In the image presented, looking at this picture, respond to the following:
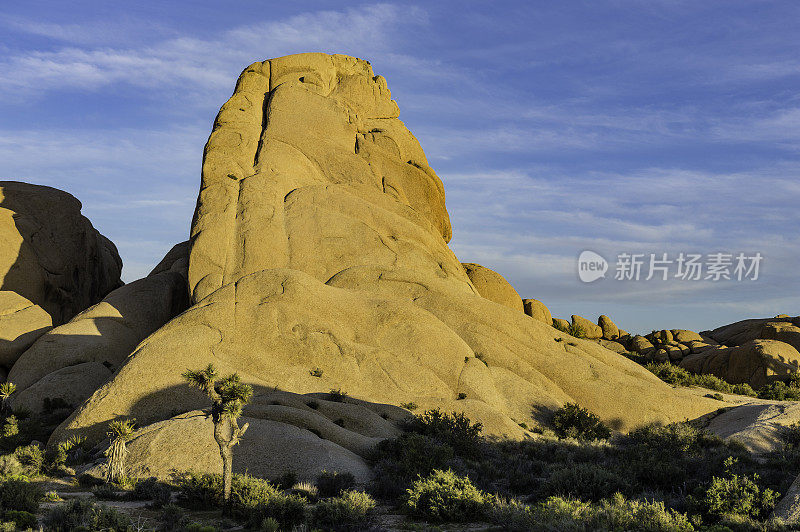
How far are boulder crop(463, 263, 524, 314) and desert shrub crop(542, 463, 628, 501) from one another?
3704 cm

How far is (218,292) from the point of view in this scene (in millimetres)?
35688

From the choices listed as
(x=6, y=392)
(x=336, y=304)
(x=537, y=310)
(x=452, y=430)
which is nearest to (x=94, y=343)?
(x=6, y=392)

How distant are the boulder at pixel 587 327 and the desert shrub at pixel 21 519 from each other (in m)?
65.1

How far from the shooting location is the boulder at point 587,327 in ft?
241

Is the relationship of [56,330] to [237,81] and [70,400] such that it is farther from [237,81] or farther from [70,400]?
[237,81]

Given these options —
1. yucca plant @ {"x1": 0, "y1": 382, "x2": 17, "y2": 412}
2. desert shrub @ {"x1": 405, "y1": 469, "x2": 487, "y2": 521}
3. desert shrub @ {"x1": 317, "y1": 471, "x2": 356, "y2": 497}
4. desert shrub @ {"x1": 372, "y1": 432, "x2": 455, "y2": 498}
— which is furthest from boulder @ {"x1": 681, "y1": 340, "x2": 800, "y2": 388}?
yucca plant @ {"x1": 0, "y1": 382, "x2": 17, "y2": 412}

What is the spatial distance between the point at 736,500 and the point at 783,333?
5158 cm

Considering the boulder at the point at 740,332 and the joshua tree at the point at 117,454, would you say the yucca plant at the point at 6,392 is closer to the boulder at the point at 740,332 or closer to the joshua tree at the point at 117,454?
the joshua tree at the point at 117,454

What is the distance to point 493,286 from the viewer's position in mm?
56594

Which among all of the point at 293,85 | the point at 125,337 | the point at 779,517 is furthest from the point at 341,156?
the point at 779,517

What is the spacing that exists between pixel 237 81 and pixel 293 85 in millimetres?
5708

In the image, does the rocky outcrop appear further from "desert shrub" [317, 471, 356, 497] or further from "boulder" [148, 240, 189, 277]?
"desert shrub" [317, 471, 356, 497]

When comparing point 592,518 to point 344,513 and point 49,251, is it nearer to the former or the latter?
point 344,513

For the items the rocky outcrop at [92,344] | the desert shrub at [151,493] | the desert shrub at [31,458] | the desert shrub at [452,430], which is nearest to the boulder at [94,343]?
the rocky outcrop at [92,344]
